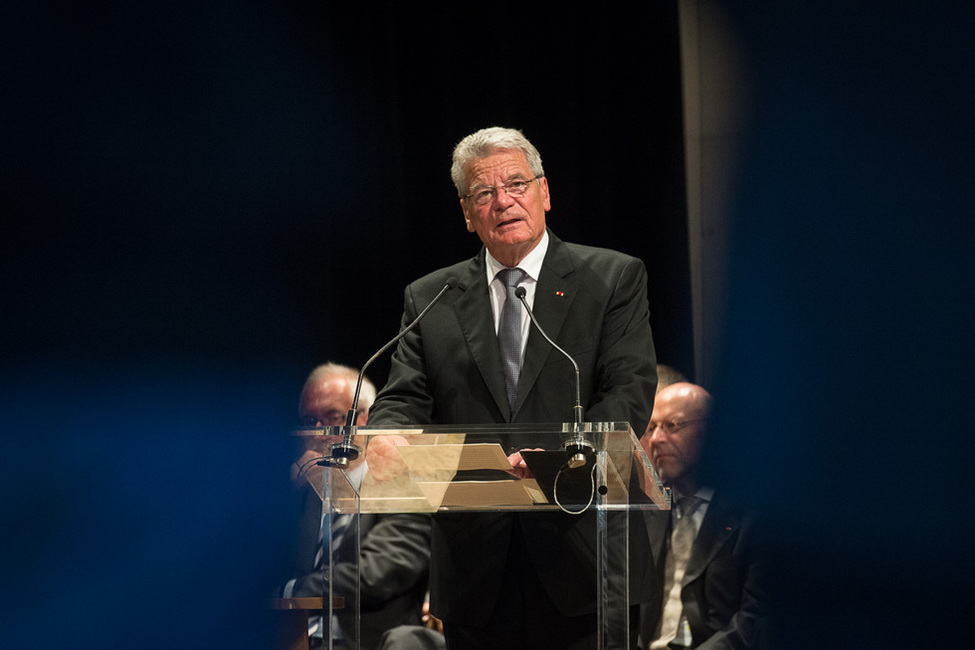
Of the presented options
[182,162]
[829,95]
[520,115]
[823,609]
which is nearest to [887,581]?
[823,609]

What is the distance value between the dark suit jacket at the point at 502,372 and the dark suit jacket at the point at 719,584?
0.72m

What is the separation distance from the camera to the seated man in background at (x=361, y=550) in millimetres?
1831

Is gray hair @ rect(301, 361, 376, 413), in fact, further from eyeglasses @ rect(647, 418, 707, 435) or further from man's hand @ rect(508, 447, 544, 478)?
man's hand @ rect(508, 447, 544, 478)

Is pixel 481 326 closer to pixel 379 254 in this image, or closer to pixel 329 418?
pixel 329 418

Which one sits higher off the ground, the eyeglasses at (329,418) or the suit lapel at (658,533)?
the eyeglasses at (329,418)

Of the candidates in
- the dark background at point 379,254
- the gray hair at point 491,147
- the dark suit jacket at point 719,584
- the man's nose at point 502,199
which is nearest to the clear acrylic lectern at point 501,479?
the man's nose at point 502,199

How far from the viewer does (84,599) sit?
3.06 m

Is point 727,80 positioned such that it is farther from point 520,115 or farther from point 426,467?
point 426,467

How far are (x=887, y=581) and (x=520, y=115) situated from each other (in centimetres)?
180

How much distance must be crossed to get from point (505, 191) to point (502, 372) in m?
0.46

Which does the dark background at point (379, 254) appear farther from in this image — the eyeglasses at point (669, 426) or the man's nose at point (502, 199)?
the man's nose at point (502, 199)

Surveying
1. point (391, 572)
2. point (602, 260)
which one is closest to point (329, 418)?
point (391, 572)

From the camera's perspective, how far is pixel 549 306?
240 centimetres

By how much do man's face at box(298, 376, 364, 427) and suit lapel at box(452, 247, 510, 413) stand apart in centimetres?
98
